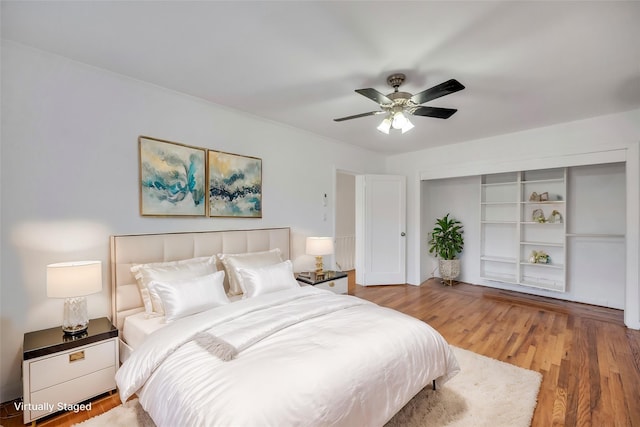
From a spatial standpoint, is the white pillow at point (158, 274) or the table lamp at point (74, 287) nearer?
the table lamp at point (74, 287)

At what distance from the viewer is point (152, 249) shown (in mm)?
2543

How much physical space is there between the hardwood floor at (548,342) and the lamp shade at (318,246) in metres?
1.32

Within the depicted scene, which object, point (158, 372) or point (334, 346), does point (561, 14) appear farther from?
point (158, 372)

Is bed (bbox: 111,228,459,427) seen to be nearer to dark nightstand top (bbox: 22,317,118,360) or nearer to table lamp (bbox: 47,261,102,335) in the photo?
dark nightstand top (bbox: 22,317,118,360)

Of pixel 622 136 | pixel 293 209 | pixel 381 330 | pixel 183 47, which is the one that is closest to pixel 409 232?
pixel 293 209

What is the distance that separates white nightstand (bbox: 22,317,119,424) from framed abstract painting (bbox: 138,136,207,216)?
3.57 feet

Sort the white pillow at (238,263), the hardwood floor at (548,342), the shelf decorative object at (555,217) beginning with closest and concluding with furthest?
1. the hardwood floor at (548,342)
2. the white pillow at (238,263)
3. the shelf decorative object at (555,217)

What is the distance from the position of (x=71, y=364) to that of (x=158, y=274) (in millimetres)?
756

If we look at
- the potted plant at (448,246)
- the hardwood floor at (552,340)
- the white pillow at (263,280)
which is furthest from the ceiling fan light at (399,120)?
the potted plant at (448,246)

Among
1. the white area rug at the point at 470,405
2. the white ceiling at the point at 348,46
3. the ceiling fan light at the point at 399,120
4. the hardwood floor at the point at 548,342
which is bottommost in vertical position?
the hardwood floor at the point at 548,342

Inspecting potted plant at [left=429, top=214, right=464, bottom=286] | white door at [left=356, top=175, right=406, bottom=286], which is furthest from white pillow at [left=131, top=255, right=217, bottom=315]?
potted plant at [left=429, top=214, right=464, bottom=286]

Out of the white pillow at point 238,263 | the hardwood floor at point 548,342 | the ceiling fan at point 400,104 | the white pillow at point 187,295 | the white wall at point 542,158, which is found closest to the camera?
the hardwood floor at point 548,342

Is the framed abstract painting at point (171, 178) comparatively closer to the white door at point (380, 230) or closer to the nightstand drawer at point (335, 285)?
the nightstand drawer at point (335, 285)

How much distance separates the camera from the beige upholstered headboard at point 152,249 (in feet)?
7.69
